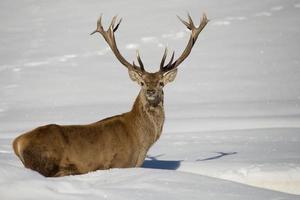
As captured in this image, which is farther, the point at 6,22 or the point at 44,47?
the point at 6,22

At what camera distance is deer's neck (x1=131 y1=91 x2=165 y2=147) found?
8.51 m

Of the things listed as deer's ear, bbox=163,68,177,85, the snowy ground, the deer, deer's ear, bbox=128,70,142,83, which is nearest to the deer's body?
the deer

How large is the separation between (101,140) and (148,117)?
983 mm

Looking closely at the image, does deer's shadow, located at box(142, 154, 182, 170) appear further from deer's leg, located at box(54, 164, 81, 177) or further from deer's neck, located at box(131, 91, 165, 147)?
deer's leg, located at box(54, 164, 81, 177)

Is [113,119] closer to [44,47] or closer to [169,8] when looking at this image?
[44,47]

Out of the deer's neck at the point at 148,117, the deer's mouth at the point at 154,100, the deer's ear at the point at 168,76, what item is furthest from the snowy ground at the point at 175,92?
the deer's ear at the point at 168,76

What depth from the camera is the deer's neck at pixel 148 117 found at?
335 inches

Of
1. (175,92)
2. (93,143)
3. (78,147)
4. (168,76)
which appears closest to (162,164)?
(168,76)

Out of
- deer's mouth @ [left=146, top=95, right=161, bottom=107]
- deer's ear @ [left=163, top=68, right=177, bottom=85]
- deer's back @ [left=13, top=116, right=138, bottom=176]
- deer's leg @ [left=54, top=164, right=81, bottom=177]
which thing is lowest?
deer's leg @ [left=54, top=164, right=81, bottom=177]

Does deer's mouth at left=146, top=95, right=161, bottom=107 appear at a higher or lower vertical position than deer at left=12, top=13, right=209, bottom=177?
higher

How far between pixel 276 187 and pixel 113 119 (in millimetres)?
2331

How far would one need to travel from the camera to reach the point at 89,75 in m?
23.9

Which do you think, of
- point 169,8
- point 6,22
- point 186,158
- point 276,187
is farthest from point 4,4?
point 276,187

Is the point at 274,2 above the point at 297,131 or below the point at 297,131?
above
